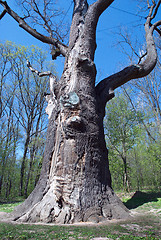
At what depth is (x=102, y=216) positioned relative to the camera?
9.05ft

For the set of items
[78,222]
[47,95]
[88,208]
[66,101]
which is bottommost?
Answer: [78,222]

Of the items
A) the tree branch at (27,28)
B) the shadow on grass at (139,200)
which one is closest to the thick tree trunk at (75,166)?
the shadow on grass at (139,200)

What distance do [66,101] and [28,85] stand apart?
1262cm

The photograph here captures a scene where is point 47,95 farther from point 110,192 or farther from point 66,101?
point 110,192

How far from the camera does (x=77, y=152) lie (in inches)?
122

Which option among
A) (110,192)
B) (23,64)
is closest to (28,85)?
(23,64)

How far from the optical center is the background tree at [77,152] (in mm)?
2784

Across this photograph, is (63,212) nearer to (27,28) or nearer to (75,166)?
(75,166)

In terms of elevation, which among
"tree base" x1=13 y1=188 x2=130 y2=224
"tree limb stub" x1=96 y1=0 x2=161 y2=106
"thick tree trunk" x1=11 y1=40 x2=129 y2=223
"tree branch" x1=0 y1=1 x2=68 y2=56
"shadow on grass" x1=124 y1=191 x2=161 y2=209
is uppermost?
"tree branch" x1=0 y1=1 x2=68 y2=56

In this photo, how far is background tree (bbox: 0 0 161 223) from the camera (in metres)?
2.78

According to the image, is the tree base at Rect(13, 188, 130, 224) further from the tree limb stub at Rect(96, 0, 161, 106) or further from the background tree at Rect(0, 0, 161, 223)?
the tree limb stub at Rect(96, 0, 161, 106)

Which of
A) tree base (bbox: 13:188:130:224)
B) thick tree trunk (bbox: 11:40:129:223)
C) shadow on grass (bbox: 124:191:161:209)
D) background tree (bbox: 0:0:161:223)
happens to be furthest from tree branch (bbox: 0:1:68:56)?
shadow on grass (bbox: 124:191:161:209)

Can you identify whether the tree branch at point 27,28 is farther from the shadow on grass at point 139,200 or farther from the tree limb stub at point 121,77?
the shadow on grass at point 139,200

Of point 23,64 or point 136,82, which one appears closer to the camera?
point 136,82
